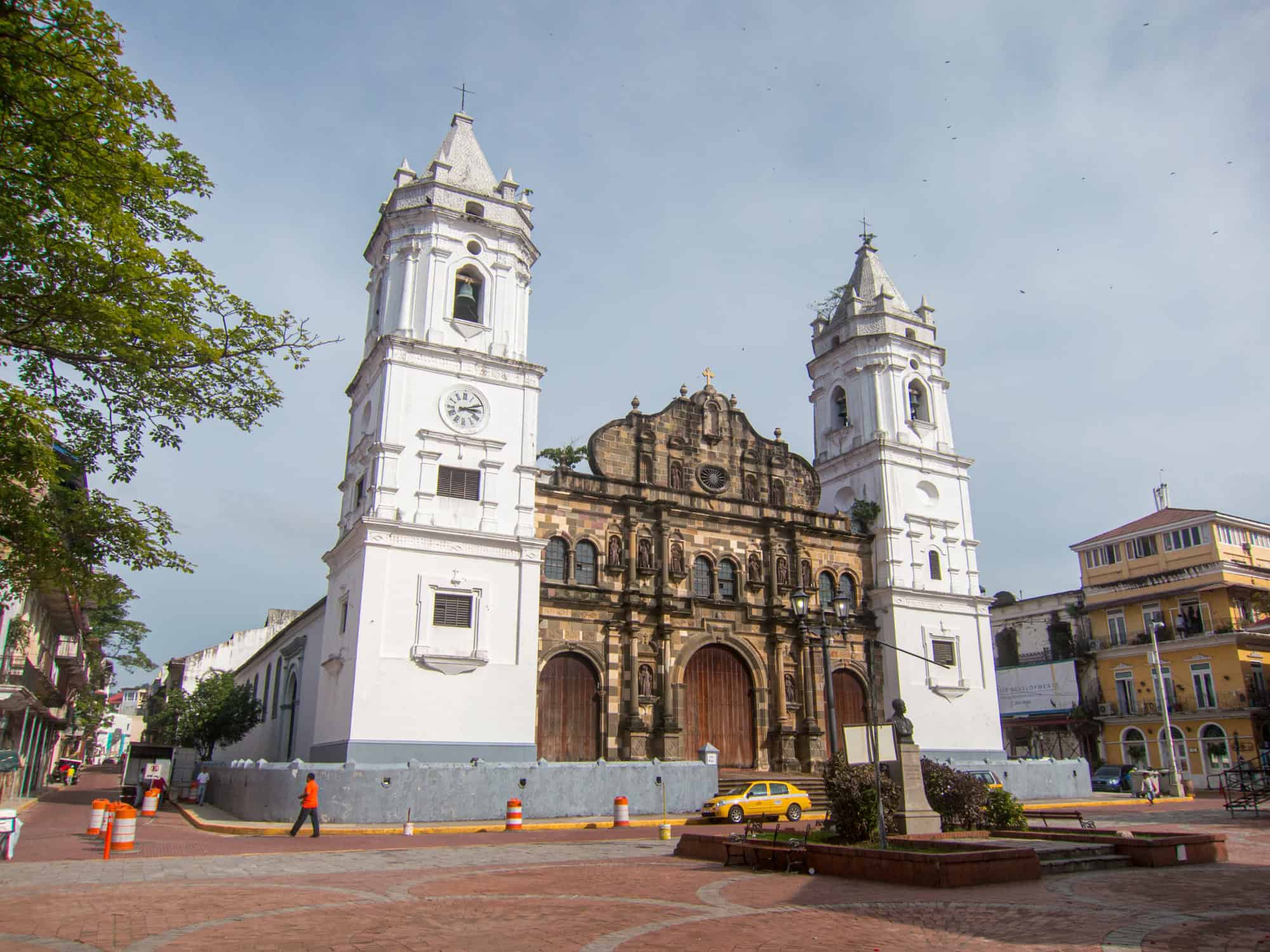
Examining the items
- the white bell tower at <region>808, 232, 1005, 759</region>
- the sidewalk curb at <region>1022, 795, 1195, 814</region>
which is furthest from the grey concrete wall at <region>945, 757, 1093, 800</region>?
the white bell tower at <region>808, 232, 1005, 759</region>

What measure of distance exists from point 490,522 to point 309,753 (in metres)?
9.05

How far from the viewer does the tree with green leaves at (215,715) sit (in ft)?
146

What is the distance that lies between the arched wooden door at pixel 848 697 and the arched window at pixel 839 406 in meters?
10.9

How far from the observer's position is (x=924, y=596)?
3578cm

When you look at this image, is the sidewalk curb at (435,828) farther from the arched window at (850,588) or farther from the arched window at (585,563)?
the arched window at (850,588)

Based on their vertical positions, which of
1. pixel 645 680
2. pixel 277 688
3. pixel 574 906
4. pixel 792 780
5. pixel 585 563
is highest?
pixel 585 563

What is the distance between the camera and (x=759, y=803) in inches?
949

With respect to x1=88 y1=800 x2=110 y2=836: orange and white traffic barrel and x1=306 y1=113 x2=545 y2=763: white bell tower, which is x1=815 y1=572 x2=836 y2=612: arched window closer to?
x1=306 y1=113 x2=545 y2=763: white bell tower

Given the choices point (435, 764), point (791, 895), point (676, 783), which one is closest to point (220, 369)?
point (791, 895)

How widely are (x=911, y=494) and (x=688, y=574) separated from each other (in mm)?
10386

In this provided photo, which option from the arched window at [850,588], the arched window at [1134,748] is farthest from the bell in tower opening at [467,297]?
the arched window at [1134,748]

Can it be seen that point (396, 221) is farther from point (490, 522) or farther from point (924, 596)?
point (924, 596)

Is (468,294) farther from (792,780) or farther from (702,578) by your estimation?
(792,780)

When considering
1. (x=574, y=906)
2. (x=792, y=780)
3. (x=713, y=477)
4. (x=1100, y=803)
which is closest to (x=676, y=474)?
(x=713, y=477)
